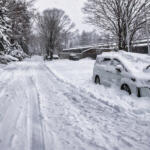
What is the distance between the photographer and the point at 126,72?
7582 mm

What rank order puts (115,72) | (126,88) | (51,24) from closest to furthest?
(126,88) < (115,72) < (51,24)

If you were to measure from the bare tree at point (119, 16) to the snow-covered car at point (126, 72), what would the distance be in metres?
9.95

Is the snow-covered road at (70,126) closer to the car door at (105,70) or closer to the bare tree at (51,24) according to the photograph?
the car door at (105,70)

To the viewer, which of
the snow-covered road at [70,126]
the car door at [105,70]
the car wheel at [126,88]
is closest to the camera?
the snow-covered road at [70,126]

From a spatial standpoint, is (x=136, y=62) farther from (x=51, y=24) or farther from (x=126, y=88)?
(x=51, y=24)

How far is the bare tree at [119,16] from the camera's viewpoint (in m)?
19.1

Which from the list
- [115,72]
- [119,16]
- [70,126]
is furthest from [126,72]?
[119,16]

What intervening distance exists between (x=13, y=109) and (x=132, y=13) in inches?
682

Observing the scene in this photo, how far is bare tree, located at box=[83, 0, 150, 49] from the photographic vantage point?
62.6 feet

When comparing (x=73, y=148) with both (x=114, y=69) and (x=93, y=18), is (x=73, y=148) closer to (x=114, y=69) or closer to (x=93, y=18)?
(x=114, y=69)

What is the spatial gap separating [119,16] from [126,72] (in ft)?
44.6

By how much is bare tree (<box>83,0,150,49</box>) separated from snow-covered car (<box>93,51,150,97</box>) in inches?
392

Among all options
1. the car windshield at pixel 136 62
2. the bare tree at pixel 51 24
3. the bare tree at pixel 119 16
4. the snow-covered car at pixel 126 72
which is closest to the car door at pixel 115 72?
the snow-covered car at pixel 126 72

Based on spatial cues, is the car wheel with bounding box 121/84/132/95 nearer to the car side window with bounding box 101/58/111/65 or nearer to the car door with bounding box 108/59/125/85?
the car door with bounding box 108/59/125/85
